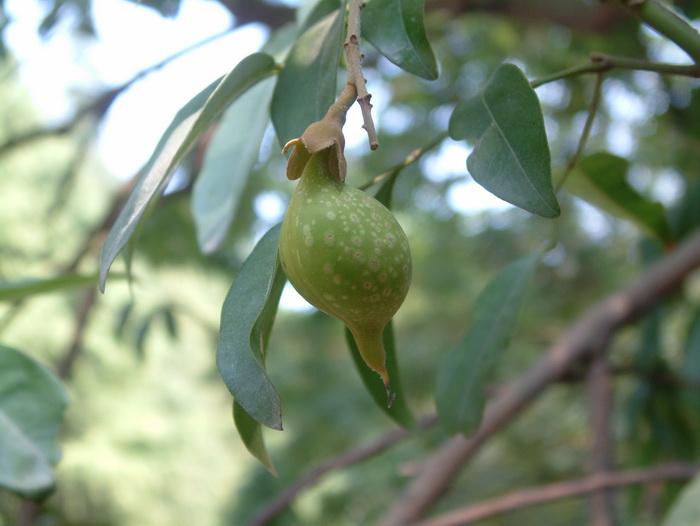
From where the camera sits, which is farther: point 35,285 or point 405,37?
point 35,285

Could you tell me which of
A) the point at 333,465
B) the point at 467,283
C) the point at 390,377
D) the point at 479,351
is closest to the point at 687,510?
the point at 479,351

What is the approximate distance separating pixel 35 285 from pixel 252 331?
12.2 inches

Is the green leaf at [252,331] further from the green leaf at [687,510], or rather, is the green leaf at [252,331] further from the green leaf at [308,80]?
the green leaf at [687,510]

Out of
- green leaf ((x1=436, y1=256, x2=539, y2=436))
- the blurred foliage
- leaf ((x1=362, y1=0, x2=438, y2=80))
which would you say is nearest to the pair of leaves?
leaf ((x1=362, y1=0, x2=438, y2=80))

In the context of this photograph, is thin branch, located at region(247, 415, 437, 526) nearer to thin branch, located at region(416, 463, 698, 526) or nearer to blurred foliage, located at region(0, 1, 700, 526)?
blurred foliage, located at region(0, 1, 700, 526)

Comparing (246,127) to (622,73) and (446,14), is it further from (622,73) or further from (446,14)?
(622,73)

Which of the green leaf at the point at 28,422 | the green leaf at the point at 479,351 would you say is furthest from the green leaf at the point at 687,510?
the green leaf at the point at 28,422

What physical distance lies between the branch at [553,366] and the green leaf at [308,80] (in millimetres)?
669

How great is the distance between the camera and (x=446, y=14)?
1.35 metres

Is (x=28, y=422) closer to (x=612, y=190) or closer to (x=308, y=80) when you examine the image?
(x=308, y=80)

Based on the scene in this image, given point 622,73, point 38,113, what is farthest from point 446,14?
point 38,113

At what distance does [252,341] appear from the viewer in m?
0.29

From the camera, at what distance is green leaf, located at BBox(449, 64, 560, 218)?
33 cm

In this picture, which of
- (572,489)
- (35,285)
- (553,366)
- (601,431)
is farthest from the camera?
(553,366)
